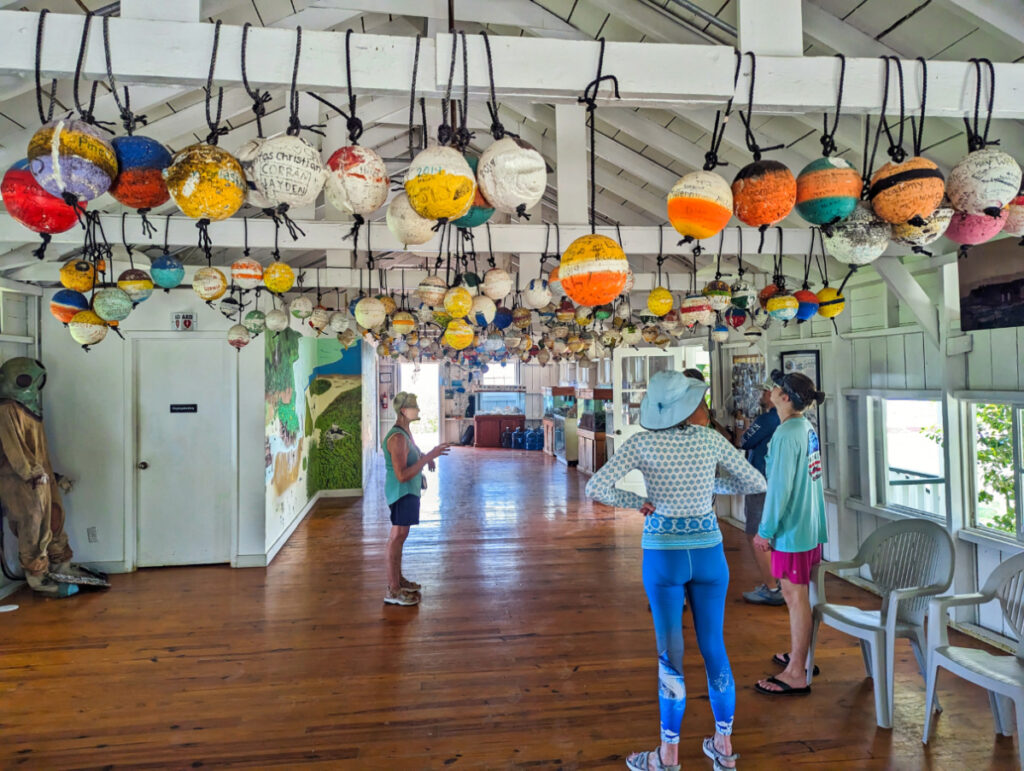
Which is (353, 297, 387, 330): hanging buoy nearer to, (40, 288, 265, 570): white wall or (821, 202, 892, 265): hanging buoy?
(821, 202, 892, 265): hanging buoy

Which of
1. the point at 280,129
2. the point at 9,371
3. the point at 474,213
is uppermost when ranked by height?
the point at 280,129

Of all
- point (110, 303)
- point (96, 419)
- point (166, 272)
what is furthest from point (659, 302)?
point (96, 419)

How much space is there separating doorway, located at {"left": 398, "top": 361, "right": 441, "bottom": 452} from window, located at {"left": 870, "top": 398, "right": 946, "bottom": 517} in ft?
42.6

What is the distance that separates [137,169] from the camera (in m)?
1.63

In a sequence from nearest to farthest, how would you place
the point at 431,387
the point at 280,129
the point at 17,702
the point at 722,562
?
the point at 722,562
the point at 17,702
the point at 280,129
the point at 431,387

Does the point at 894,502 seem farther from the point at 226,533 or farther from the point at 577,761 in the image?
the point at 226,533

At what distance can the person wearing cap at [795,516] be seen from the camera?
9.68 ft

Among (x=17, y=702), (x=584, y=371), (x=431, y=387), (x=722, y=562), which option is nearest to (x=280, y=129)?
(x=17, y=702)

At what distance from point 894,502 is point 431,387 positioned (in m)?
13.6

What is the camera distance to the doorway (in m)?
16.8

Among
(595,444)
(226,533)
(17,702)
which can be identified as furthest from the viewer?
(595,444)

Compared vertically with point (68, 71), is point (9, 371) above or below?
below

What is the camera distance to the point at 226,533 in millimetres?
5617

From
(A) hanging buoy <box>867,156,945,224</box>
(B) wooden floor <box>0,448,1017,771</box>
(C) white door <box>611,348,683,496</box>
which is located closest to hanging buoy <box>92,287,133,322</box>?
(B) wooden floor <box>0,448,1017,771</box>
